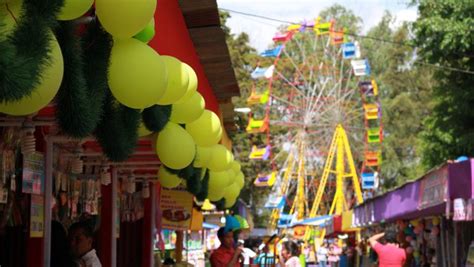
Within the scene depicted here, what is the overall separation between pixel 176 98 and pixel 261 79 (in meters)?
40.7

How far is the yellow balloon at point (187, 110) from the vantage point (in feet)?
20.2

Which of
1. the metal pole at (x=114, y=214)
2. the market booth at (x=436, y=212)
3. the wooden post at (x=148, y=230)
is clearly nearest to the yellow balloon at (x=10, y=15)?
the metal pole at (x=114, y=214)

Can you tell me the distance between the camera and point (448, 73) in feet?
86.8

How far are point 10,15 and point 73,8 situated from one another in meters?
0.42

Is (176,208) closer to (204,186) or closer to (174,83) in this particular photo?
(204,186)

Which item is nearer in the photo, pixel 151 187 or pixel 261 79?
pixel 151 187

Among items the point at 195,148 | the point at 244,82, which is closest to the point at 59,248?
the point at 195,148

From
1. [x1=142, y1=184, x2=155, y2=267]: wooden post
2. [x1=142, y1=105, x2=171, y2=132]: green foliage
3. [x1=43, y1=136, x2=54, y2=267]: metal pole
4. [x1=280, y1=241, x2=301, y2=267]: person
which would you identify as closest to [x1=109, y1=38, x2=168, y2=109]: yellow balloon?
[x1=142, y1=105, x2=171, y2=132]: green foliage

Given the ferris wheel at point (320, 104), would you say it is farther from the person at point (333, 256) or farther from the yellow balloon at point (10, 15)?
the yellow balloon at point (10, 15)

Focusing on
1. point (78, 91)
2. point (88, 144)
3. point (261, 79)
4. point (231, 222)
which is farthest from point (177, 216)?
point (261, 79)

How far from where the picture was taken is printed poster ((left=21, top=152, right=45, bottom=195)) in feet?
18.4

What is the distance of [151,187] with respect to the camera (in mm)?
12359

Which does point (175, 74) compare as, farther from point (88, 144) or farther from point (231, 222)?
point (231, 222)

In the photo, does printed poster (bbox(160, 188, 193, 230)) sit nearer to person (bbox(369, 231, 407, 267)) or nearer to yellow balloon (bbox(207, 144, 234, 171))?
person (bbox(369, 231, 407, 267))
